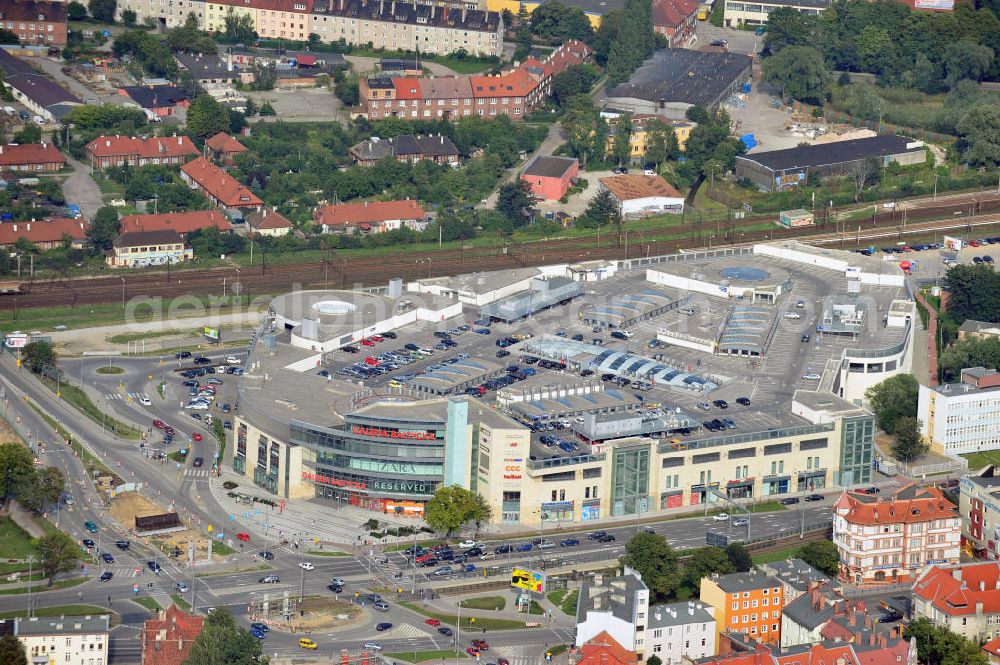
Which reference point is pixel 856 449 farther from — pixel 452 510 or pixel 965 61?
pixel 965 61

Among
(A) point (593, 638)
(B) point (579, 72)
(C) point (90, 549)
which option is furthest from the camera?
(B) point (579, 72)

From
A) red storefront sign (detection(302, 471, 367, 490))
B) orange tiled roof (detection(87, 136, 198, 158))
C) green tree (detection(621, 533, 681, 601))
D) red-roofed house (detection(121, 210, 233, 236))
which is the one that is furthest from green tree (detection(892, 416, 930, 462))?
orange tiled roof (detection(87, 136, 198, 158))

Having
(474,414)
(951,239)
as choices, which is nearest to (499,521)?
(474,414)

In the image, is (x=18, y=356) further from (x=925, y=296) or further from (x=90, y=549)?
(x=925, y=296)

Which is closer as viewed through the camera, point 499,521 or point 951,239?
point 499,521

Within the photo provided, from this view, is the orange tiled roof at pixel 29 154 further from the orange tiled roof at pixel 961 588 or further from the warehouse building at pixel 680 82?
the orange tiled roof at pixel 961 588

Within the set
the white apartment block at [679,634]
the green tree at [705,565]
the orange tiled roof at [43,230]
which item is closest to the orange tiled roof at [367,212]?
the orange tiled roof at [43,230]

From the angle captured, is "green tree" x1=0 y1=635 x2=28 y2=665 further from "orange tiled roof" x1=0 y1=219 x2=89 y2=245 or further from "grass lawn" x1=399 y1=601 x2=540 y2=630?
"orange tiled roof" x1=0 y1=219 x2=89 y2=245
